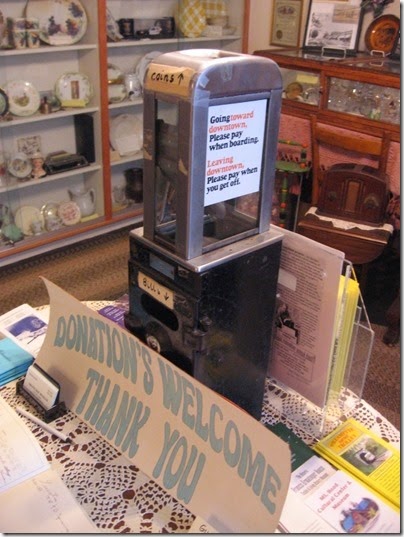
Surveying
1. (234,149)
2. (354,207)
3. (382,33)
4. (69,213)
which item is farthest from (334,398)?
(382,33)

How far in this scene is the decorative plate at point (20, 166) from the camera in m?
3.04

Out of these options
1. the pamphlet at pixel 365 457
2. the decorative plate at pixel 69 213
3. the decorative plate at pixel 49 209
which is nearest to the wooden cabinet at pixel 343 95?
the decorative plate at pixel 69 213

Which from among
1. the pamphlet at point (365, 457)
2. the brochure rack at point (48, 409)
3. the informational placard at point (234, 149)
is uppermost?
the informational placard at point (234, 149)

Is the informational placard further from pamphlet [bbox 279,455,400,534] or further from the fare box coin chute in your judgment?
pamphlet [bbox 279,455,400,534]

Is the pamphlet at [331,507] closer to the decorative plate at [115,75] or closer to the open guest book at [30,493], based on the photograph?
the open guest book at [30,493]

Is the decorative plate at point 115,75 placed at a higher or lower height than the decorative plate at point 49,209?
higher

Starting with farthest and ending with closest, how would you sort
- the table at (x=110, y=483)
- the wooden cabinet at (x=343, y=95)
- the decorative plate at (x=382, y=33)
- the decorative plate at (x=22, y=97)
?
the decorative plate at (x=382, y=33)
the decorative plate at (x=22, y=97)
the wooden cabinet at (x=343, y=95)
the table at (x=110, y=483)

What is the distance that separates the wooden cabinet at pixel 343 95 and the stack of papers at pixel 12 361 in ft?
7.05

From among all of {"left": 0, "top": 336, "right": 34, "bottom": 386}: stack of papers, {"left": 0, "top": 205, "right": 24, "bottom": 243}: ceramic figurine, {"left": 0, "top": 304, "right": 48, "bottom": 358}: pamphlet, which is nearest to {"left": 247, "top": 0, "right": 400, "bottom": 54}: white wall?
{"left": 0, "top": 205, "right": 24, "bottom": 243}: ceramic figurine

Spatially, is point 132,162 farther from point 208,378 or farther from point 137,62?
point 208,378

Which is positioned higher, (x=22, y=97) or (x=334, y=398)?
(x=22, y=97)

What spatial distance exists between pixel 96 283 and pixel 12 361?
5.92 feet

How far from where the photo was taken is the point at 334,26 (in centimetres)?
329

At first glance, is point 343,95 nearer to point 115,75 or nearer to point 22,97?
point 115,75
